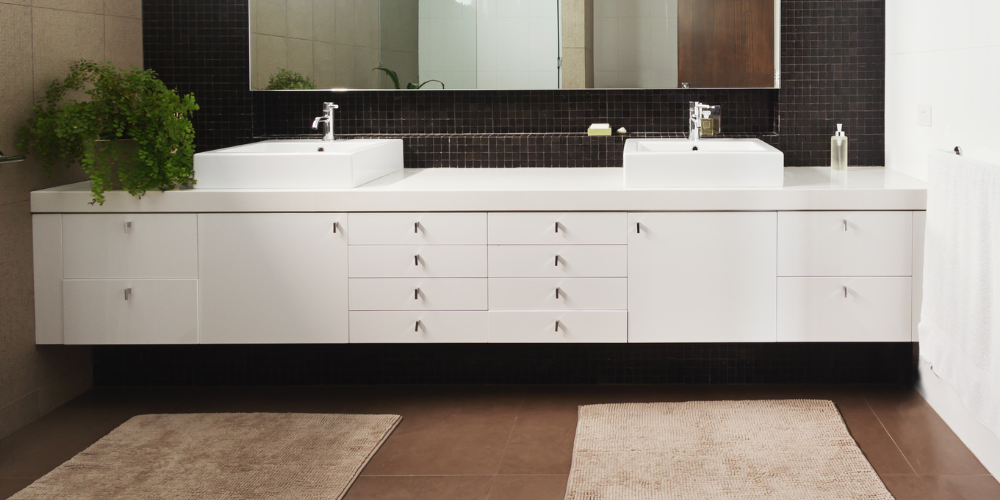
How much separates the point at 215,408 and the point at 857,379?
235 cm

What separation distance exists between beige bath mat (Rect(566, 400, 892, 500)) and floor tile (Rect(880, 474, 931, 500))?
36mm

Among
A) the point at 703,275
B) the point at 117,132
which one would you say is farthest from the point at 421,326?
the point at 117,132

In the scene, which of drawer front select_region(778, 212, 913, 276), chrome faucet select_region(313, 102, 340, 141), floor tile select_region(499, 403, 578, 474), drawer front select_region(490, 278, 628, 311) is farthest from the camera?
chrome faucet select_region(313, 102, 340, 141)

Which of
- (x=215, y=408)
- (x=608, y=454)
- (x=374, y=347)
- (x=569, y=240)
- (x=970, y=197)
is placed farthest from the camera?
(x=374, y=347)

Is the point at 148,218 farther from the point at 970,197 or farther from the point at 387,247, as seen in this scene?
the point at 970,197

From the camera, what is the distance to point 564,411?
3.14 m

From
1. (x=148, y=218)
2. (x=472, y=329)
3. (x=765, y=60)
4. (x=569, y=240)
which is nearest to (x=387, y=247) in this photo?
(x=472, y=329)

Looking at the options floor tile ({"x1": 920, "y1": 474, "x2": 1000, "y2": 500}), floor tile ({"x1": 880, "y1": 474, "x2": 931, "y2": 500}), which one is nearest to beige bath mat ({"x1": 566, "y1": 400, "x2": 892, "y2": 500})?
floor tile ({"x1": 880, "y1": 474, "x2": 931, "y2": 500})

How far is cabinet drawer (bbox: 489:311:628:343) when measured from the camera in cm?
299

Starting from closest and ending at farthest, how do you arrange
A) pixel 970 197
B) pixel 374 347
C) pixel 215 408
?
pixel 970 197 < pixel 215 408 < pixel 374 347

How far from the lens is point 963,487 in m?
2.45

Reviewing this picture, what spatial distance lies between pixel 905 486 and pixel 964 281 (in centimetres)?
58

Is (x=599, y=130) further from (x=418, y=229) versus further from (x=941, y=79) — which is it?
(x=941, y=79)

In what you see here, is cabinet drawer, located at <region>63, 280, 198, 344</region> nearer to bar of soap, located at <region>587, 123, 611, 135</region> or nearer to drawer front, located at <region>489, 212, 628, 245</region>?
drawer front, located at <region>489, 212, 628, 245</region>
